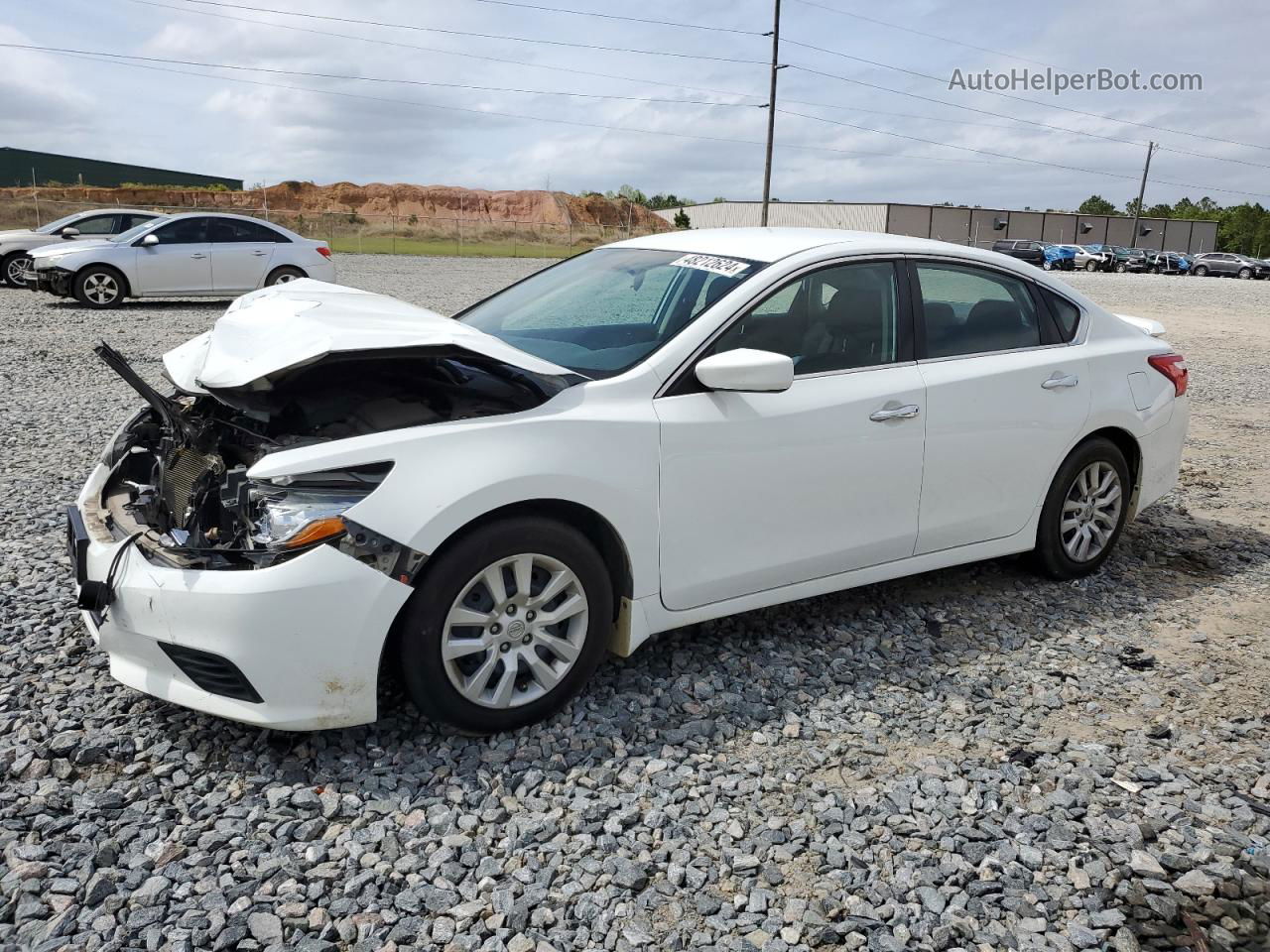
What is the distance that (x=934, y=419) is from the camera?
4.24 m

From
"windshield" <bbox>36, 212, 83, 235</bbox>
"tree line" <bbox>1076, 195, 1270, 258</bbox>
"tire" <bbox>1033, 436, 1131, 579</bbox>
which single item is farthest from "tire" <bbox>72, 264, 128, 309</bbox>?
"tree line" <bbox>1076, 195, 1270, 258</bbox>

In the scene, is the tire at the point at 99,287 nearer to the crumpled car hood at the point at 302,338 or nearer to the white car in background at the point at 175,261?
the white car in background at the point at 175,261

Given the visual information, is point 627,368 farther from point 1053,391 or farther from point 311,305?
point 1053,391

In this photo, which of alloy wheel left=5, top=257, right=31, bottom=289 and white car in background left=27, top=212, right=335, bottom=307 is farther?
alloy wheel left=5, top=257, right=31, bottom=289

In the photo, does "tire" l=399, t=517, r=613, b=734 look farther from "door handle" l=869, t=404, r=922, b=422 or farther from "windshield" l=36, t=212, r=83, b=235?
"windshield" l=36, t=212, r=83, b=235

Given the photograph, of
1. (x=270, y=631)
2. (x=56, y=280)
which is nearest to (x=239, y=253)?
(x=56, y=280)

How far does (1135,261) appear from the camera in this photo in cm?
5441

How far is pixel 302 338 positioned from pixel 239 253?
1399 centimetres

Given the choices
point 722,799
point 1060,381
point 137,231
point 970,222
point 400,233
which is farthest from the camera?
point 970,222

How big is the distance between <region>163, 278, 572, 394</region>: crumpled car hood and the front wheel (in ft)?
43.1

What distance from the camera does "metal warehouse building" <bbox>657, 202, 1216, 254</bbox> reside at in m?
79.0

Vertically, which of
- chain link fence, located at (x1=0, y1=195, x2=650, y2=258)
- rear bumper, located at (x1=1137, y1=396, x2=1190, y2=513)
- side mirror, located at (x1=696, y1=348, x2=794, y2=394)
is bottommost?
rear bumper, located at (x1=1137, y1=396, x2=1190, y2=513)

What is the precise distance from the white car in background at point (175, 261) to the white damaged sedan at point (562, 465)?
1268 cm

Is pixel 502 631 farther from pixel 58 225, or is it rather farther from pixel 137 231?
pixel 58 225
